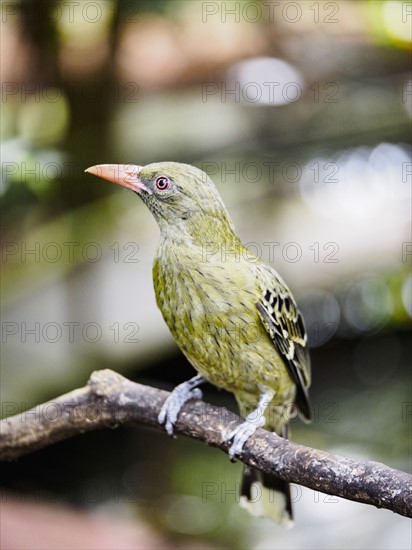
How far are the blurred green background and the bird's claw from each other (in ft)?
5.60

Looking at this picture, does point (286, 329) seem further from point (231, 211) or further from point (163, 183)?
point (231, 211)

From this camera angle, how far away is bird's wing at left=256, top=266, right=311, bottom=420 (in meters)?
3.52

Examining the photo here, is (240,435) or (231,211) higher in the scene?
(231,211)

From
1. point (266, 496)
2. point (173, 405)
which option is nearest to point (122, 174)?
point (173, 405)

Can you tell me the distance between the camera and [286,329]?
12.0 ft

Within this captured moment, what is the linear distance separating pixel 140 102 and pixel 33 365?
7.83 feet

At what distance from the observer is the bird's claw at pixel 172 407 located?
3471mm

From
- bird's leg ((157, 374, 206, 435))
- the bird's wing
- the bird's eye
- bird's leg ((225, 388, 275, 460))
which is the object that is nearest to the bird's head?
the bird's eye

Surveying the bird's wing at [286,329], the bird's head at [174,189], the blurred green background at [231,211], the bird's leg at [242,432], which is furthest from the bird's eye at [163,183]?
the blurred green background at [231,211]

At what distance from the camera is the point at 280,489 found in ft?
13.0

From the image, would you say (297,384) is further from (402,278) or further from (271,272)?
(402,278)

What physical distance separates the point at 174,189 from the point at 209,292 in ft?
1.52

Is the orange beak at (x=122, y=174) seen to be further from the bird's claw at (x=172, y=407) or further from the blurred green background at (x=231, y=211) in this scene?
the blurred green background at (x=231, y=211)

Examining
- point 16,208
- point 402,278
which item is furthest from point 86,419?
point 402,278
